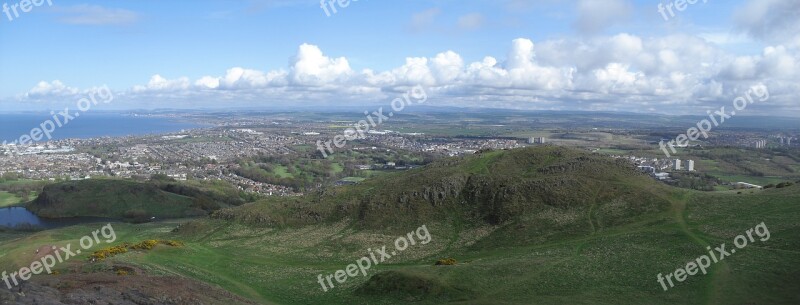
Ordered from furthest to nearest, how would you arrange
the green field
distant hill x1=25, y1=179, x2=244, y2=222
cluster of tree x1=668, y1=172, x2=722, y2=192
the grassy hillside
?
the green field → distant hill x1=25, y1=179, x2=244, y2=222 → cluster of tree x1=668, y1=172, x2=722, y2=192 → the grassy hillside

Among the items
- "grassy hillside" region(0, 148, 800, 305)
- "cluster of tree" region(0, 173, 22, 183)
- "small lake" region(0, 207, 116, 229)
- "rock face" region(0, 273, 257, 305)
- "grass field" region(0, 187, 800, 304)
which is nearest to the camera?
"rock face" region(0, 273, 257, 305)

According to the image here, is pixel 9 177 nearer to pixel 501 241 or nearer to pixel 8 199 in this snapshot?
pixel 8 199

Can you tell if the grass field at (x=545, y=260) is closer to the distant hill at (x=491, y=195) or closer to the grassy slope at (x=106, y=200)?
the distant hill at (x=491, y=195)

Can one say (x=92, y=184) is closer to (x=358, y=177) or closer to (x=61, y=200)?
(x=61, y=200)

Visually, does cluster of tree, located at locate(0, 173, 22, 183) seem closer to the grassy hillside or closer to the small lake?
the small lake

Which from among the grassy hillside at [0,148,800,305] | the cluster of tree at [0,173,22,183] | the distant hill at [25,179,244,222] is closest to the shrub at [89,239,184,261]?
the grassy hillside at [0,148,800,305]

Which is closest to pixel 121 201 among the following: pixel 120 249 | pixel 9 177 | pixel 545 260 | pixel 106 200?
pixel 106 200
